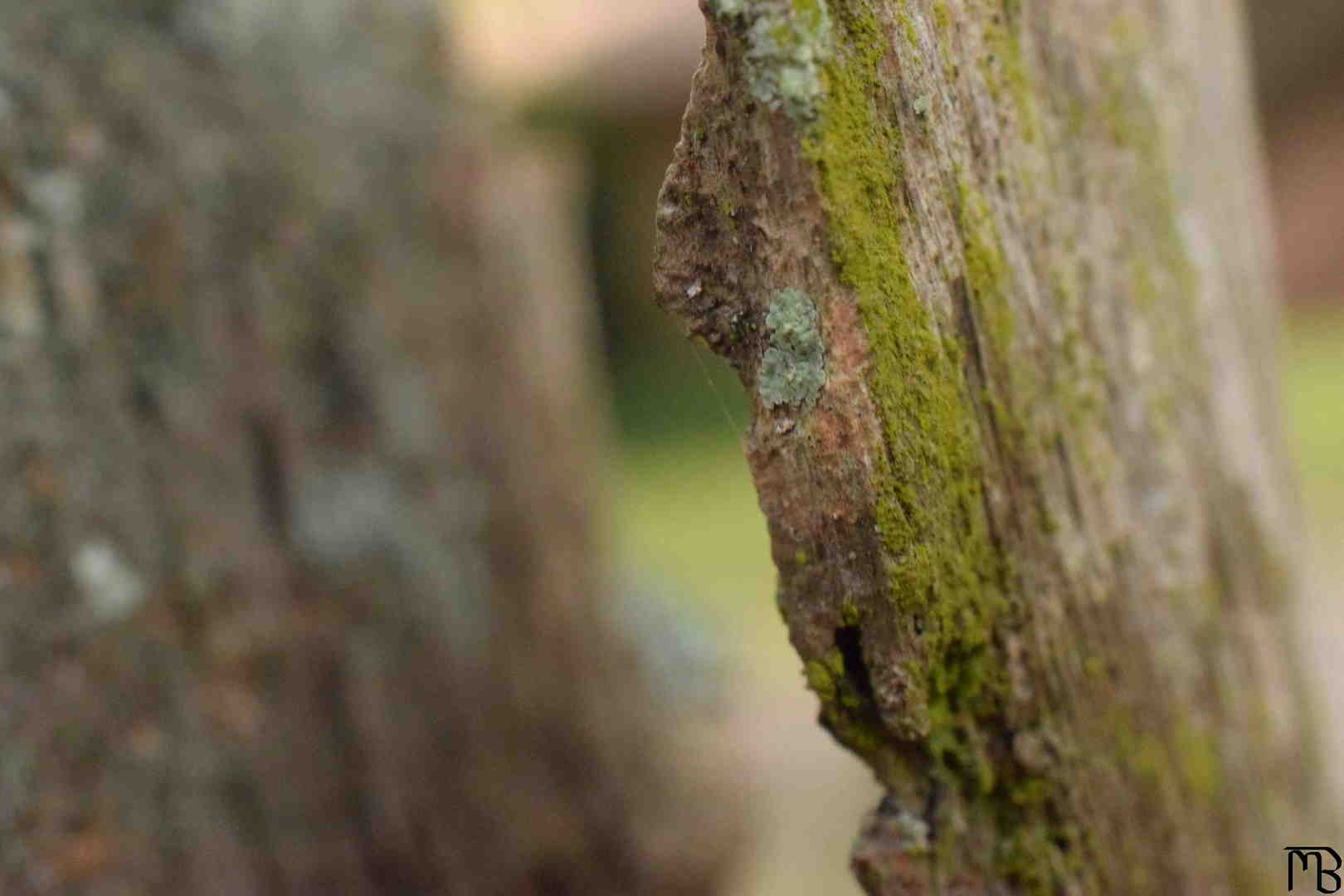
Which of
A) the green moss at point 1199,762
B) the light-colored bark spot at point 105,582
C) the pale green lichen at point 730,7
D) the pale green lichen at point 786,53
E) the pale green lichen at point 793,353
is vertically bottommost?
the green moss at point 1199,762

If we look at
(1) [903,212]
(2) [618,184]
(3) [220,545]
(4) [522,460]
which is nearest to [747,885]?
(4) [522,460]

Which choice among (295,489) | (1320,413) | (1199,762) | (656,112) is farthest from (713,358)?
(656,112)

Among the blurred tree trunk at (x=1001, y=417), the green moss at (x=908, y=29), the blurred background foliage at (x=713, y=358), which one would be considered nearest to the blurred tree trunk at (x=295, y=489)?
the blurred background foliage at (x=713, y=358)

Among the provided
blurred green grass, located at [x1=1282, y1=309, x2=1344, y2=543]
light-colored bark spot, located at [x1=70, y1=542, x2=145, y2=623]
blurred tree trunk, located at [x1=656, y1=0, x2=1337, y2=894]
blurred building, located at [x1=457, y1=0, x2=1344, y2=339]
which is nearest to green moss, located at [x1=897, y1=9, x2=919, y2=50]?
blurred tree trunk, located at [x1=656, y1=0, x2=1337, y2=894]

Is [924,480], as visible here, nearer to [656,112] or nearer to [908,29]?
[908,29]

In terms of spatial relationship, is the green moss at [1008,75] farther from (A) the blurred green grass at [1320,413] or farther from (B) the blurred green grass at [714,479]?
(A) the blurred green grass at [1320,413]

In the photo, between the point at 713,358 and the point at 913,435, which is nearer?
the point at 913,435
